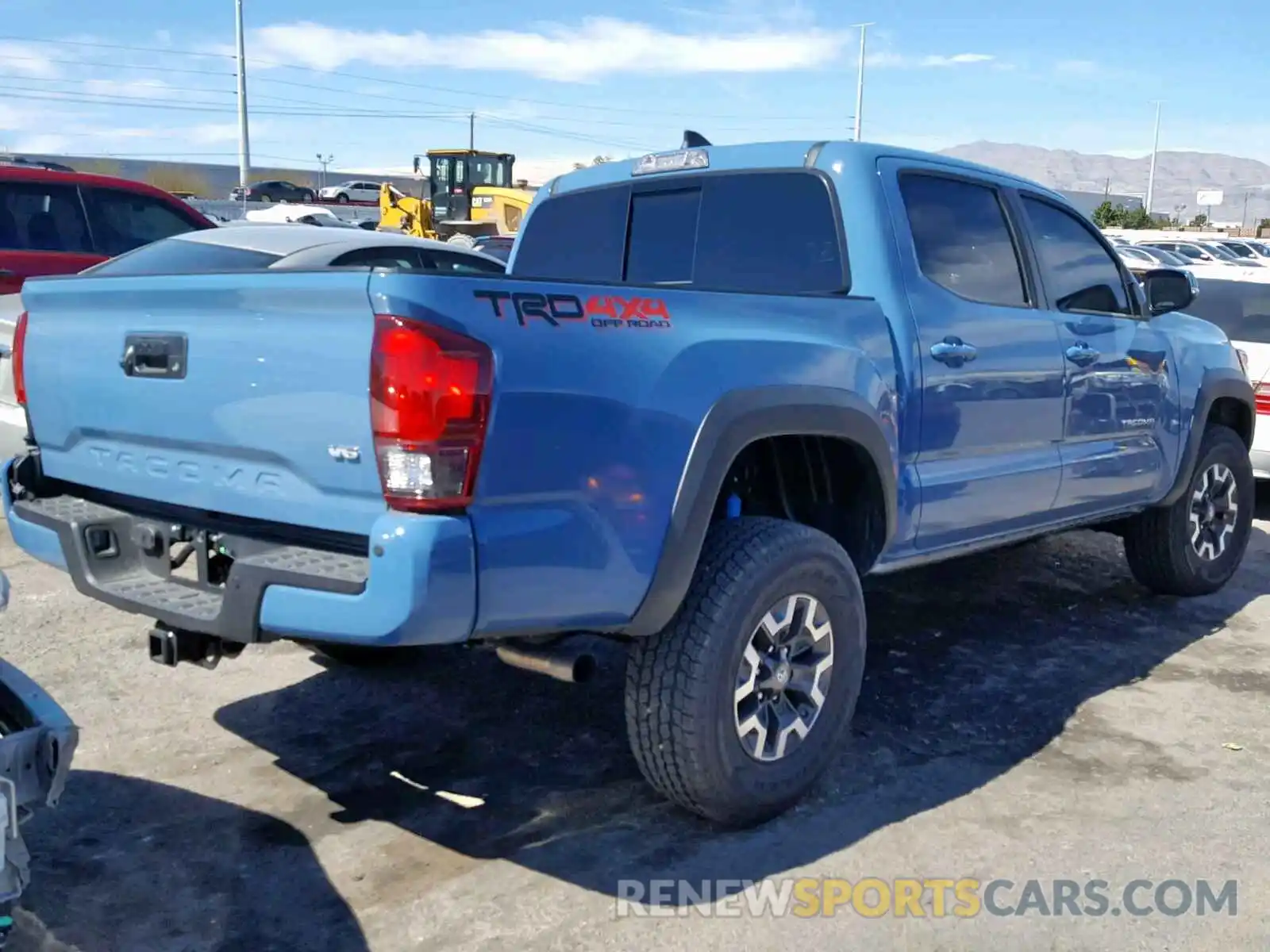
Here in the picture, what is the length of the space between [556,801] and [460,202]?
30353 millimetres

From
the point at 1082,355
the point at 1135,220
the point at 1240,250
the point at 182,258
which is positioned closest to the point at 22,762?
the point at 182,258

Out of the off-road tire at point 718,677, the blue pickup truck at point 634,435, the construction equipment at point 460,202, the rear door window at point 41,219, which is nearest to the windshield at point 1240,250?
the construction equipment at point 460,202

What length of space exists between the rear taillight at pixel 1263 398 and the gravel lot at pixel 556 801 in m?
2.61

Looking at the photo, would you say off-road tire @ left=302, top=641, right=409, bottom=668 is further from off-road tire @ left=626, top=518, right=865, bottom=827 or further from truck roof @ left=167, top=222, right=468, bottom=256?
truck roof @ left=167, top=222, right=468, bottom=256

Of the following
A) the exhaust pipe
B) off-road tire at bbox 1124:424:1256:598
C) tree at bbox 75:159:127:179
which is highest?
tree at bbox 75:159:127:179

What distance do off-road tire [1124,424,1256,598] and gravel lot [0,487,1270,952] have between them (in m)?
0.56

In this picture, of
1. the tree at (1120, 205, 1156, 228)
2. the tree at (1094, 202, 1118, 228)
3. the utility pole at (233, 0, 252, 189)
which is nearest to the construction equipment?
the utility pole at (233, 0, 252, 189)

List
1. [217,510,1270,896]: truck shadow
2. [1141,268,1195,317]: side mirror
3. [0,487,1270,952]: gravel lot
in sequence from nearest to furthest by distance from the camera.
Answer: [0,487,1270,952]: gravel lot, [217,510,1270,896]: truck shadow, [1141,268,1195,317]: side mirror

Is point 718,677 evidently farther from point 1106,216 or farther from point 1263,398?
point 1106,216

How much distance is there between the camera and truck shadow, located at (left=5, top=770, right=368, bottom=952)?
111 inches

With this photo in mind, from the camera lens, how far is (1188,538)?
569 cm

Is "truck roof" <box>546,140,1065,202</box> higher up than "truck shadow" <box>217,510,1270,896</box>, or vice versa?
"truck roof" <box>546,140,1065,202</box>

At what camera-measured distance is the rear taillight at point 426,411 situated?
2533mm

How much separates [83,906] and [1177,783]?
318cm
